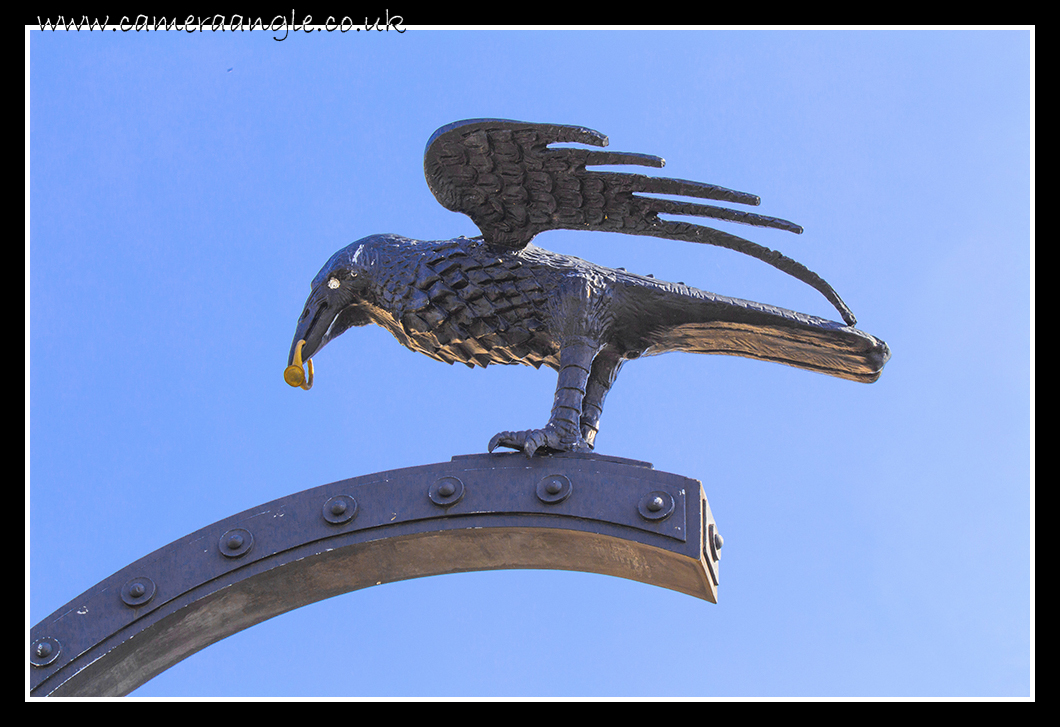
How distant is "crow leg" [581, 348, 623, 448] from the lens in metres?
4.37

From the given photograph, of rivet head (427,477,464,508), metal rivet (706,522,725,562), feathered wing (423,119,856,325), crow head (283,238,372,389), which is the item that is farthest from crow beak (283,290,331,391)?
metal rivet (706,522,725,562)

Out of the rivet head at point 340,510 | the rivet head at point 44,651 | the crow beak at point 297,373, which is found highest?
the crow beak at point 297,373

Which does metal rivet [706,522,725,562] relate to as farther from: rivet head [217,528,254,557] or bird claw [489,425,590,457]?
rivet head [217,528,254,557]

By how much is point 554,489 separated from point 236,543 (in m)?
1.06

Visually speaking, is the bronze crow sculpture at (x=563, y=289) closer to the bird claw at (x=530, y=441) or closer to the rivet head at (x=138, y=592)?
the bird claw at (x=530, y=441)

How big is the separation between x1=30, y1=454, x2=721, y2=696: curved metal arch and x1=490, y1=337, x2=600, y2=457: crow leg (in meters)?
0.07

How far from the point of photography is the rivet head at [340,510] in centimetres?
377

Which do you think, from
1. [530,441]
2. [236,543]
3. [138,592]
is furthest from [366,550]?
[138,592]

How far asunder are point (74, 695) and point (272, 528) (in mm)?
794

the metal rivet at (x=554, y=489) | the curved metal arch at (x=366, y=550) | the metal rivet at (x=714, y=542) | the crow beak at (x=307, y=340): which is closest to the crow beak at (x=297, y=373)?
the crow beak at (x=307, y=340)

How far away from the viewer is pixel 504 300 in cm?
446

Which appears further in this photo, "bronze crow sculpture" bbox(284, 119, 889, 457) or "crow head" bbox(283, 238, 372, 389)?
"crow head" bbox(283, 238, 372, 389)

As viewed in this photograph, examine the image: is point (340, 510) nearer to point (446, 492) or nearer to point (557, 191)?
point (446, 492)

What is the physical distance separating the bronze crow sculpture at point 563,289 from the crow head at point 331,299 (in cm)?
2
